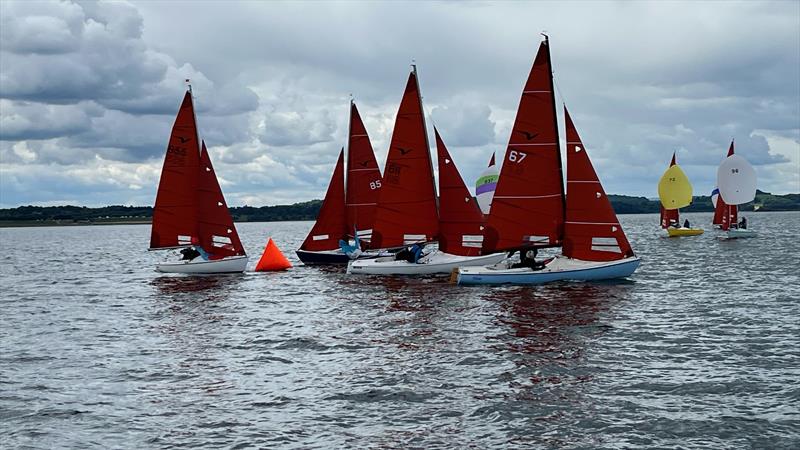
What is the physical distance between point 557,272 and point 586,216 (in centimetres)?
324

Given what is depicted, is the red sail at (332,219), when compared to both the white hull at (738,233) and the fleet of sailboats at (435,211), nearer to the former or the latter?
the fleet of sailboats at (435,211)

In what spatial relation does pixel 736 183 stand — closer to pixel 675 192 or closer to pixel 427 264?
pixel 675 192

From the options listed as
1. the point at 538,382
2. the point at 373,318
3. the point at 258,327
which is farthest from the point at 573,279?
the point at 538,382

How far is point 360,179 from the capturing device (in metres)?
55.8

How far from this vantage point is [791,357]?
23.4 metres

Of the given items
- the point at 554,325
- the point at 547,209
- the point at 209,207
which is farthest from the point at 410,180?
the point at 554,325

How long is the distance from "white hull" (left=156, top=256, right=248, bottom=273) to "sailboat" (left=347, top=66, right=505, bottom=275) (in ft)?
28.5

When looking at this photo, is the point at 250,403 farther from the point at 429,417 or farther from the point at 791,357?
the point at 791,357

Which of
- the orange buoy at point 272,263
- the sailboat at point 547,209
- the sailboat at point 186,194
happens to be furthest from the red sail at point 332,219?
the sailboat at point 547,209

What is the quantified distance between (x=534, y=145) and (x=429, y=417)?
25878 millimetres

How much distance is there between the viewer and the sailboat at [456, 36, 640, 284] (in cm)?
4038

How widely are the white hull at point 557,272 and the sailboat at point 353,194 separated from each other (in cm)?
1551

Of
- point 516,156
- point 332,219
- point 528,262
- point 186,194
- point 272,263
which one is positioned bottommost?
point 272,263

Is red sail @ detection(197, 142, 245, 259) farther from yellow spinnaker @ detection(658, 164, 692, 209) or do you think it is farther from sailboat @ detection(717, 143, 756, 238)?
yellow spinnaker @ detection(658, 164, 692, 209)
